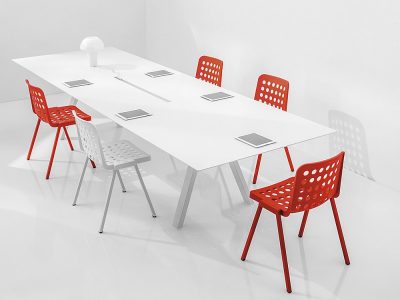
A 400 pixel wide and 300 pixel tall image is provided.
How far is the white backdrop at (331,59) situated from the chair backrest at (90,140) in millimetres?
2166

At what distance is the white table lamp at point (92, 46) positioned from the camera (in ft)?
17.0

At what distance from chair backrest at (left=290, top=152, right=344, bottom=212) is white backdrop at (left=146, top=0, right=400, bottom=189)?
142cm

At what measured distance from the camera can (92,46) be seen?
520 cm

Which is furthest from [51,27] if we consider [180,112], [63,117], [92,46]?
[180,112]

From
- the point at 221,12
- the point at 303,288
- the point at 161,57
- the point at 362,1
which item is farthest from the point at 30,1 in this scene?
the point at 303,288

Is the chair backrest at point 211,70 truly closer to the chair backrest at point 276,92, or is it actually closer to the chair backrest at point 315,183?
the chair backrest at point 276,92

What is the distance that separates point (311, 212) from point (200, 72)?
1839 mm

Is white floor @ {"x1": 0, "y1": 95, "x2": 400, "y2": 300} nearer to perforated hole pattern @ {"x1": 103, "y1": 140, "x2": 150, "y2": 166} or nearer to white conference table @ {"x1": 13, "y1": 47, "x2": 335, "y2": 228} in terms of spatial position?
white conference table @ {"x1": 13, "y1": 47, "x2": 335, "y2": 228}

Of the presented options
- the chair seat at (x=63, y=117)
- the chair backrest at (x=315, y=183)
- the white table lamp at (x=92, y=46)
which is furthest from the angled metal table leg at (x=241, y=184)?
the white table lamp at (x=92, y=46)

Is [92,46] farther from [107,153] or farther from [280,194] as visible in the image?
[280,194]

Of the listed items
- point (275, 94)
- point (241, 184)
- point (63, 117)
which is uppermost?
point (275, 94)

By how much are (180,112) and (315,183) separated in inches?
48.6

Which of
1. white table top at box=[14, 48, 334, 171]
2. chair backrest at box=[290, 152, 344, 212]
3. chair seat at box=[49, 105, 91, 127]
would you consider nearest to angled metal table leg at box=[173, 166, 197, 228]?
white table top at box=[14, 48, 334, 171]

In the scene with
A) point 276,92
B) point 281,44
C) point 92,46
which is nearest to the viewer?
point 276,92
